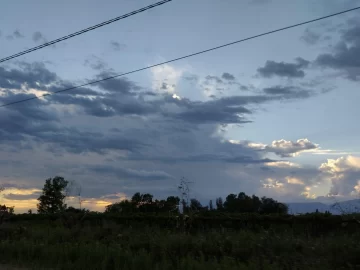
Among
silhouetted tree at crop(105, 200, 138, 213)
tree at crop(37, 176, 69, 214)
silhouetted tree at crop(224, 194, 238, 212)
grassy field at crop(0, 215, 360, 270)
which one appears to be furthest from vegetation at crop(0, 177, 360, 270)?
tree at crop(37, 176, 69, 214)

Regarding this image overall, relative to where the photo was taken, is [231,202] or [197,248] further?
[231,202]

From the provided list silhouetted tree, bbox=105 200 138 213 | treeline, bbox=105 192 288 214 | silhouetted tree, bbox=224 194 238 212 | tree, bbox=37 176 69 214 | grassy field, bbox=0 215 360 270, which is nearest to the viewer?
grassy field, bbox=0 215 360 270

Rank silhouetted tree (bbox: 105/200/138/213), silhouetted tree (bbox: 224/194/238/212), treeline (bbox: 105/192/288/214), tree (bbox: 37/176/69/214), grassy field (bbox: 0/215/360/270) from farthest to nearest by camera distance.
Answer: tree (bbox: 37/176/69/214), silhouetted tree (bbox: 105/200/138/213), silhouetted tree (bbox: 224/194/238/212), treeline (bbox: 105/192/288/214), grassy field (bbox: 0/215/360/270)

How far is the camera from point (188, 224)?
69.8 ft

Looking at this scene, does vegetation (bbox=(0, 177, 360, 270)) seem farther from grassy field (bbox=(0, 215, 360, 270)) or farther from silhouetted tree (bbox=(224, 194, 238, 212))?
silhouetted tree (bbox=(224, 194, 238, 212))

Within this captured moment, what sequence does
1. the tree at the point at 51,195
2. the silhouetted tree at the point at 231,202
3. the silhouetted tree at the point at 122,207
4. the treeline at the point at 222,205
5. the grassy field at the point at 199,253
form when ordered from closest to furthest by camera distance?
1. the grassy field at the point at 199,253
2. the treeline at the point at 222,205
3. the silhouetted tree at the point at 231,202
4. the silhouetted tree at the point at 122,207
5. the tree at the point at 51,195

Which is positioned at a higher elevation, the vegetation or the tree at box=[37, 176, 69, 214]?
the tree at box=[37, 176, 69, 214]

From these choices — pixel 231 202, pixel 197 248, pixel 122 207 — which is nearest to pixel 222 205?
pixel 231 202

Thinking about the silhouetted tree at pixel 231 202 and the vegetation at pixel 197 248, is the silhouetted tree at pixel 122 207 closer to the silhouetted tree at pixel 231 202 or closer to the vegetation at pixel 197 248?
the silhouetted tree at pixel 231 202

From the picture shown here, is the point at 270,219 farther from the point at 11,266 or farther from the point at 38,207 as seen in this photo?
the point at 38,207

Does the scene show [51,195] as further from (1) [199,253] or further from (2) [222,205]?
(1) [199,253]

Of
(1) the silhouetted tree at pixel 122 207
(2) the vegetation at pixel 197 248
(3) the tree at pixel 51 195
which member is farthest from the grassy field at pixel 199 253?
(3) the tree at pixel 51 195

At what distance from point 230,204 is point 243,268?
30.7 metres

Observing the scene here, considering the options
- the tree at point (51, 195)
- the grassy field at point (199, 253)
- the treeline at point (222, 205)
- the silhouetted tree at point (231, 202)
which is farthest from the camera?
the tree at point (51, 195)
